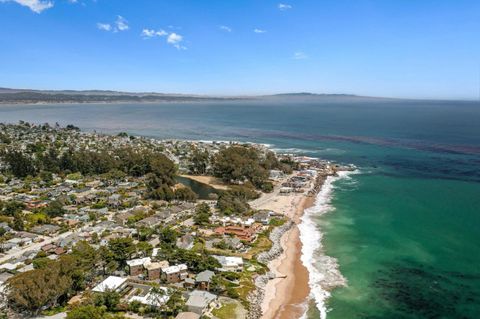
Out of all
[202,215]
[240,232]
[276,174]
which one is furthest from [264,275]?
[276,174]

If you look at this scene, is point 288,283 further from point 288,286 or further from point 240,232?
point 240,232

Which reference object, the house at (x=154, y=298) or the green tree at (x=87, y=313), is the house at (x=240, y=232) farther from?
the green tree at (x=87, y=313)

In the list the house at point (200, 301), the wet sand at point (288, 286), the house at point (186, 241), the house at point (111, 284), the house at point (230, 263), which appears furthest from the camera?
the house at point (186, 241)

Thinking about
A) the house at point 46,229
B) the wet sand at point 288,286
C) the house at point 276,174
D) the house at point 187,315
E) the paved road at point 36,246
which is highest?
the house at point 276,174

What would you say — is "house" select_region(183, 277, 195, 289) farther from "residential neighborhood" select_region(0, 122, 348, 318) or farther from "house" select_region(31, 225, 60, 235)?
"house" select_region(31, 225, 60, 235)

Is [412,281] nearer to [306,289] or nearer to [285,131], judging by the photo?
[306,289]

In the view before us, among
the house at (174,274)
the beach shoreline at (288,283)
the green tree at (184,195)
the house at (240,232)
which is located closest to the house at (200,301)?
the house at (174,274)

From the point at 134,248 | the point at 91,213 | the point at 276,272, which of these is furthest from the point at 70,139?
the point at 276,272
